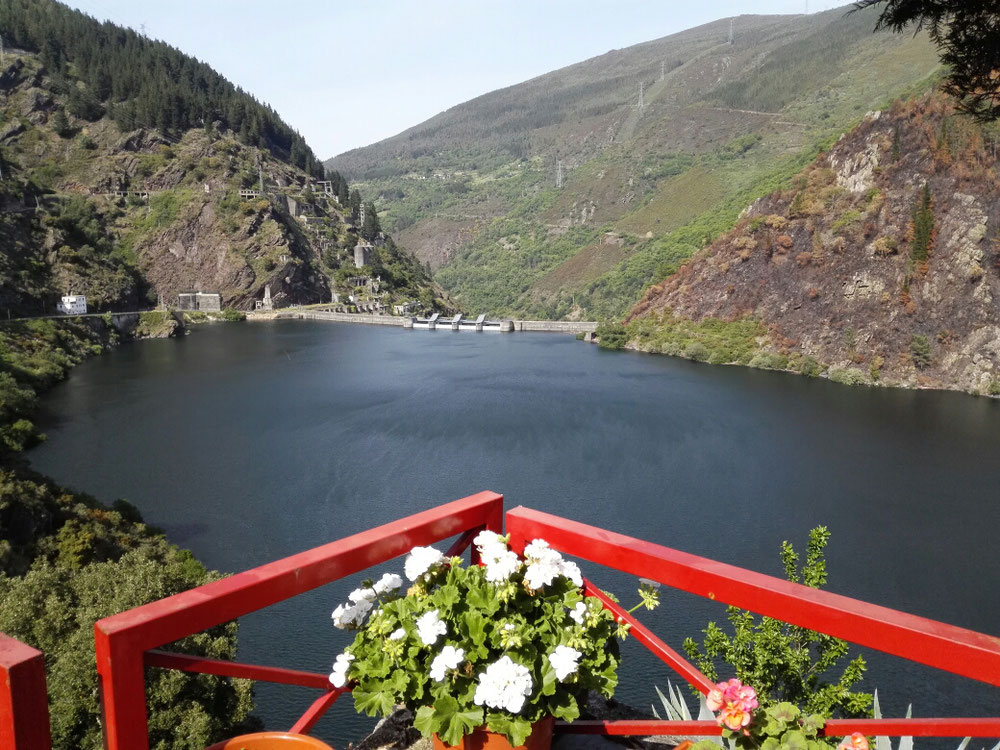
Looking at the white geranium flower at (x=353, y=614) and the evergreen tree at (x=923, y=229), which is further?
the evergreen tree at (x=923, y=229)

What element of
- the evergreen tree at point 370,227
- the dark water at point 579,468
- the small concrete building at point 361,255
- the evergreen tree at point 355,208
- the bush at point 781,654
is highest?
the evergreen tree at point 355,208

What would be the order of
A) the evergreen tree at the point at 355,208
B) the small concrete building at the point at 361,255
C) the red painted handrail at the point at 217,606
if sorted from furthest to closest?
1. the evergreen tree at the point at 355,208
2. the small concrete building at the point at 361,255
3. the red painted handrail at the point at 217,606

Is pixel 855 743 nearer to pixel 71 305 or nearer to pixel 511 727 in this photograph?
pixel 511 727

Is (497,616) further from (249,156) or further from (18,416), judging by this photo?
(249,156)

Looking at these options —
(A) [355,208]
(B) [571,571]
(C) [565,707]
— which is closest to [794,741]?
(C) [565,707]

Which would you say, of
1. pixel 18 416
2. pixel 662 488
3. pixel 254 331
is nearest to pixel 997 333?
pixel 662 488

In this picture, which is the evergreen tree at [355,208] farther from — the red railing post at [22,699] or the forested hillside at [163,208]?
the red railing post at [22,699]

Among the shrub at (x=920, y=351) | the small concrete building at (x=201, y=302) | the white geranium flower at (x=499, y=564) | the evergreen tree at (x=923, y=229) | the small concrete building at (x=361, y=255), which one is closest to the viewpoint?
the white geranium flower at (x=499, y=564)

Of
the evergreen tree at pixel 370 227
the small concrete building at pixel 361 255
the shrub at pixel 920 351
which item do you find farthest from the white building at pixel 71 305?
the shrub at pixel 920 351
